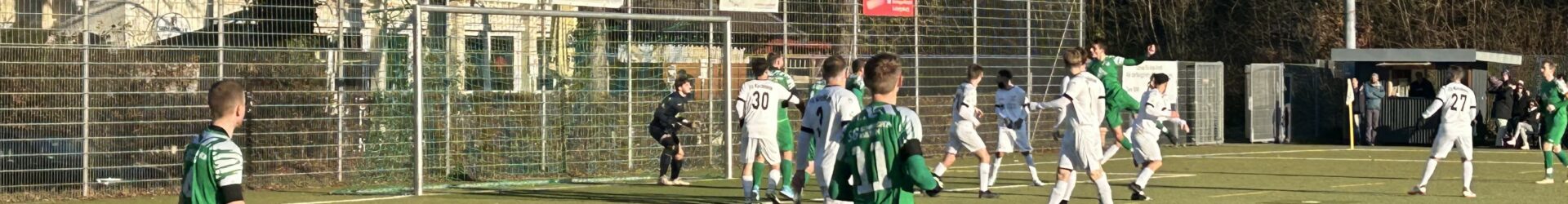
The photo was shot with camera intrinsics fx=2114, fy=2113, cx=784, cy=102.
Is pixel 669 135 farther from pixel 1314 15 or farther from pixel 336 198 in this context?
pixel 1314 15

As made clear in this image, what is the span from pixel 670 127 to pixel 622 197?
68.0 inches

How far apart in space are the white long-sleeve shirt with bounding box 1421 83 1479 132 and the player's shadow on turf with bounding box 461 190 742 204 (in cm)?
565

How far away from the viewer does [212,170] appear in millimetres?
7578

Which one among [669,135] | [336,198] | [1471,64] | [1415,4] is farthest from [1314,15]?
[336,198]

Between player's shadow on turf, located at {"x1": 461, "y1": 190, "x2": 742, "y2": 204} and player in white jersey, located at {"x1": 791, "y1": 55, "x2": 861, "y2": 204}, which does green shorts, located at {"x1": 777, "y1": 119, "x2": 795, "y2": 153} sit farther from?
player in white jersey, located at {"x1": 791, "y1": 55, "x2": 861, "y2": 204}

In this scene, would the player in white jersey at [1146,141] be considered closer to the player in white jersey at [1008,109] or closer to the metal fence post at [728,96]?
the player in white jersey at [1008,109]

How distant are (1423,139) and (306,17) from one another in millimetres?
18177

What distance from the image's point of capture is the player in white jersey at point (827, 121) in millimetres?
10172

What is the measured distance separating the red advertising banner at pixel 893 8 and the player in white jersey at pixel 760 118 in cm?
771

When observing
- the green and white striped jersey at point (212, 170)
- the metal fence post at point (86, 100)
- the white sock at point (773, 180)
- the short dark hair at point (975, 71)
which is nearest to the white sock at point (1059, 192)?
the white sock at point (773, 180)

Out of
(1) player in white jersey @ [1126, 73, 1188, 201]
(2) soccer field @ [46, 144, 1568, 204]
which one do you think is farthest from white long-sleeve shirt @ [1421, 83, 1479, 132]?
(1) player in white jersey @ [1126, 73, 1188, 201]

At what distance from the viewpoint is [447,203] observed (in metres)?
16.4

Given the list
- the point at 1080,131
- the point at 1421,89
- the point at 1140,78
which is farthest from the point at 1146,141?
the point at 1421,89

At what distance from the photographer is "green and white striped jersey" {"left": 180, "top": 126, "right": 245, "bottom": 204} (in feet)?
24.7
